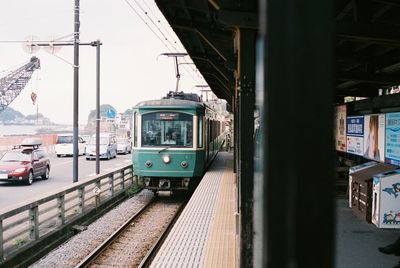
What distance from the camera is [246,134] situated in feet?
17.2

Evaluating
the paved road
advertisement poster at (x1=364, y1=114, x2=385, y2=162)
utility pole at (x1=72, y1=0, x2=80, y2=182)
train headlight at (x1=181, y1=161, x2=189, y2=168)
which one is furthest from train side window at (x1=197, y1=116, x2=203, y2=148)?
advertisement poster at (x1=364, y1=114, x2=385, y2=162)

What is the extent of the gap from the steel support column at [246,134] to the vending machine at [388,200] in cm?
295

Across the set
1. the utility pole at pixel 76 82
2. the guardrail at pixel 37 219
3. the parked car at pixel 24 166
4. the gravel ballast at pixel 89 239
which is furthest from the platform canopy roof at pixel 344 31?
the parked car at pixel 24 166

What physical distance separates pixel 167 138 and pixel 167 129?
0.88ft

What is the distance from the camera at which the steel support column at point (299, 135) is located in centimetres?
95

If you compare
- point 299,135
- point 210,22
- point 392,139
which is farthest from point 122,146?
point 299,135

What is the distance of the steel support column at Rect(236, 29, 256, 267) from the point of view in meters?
4.85

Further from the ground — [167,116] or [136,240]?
[167,116]

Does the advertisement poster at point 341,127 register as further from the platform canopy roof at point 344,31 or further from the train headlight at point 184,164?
the train headlight at point 184,164

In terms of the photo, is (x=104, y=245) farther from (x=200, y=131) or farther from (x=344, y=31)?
(x=344, y=31)

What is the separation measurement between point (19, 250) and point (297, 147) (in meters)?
8.19

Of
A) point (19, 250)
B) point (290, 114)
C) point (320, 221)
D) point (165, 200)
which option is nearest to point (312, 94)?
point (290, 114)

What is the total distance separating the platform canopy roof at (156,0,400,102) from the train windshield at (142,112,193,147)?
11.1ft

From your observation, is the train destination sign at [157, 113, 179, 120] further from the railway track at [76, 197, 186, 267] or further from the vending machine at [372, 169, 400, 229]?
the vending machine at [372, 169, 400, 229]
